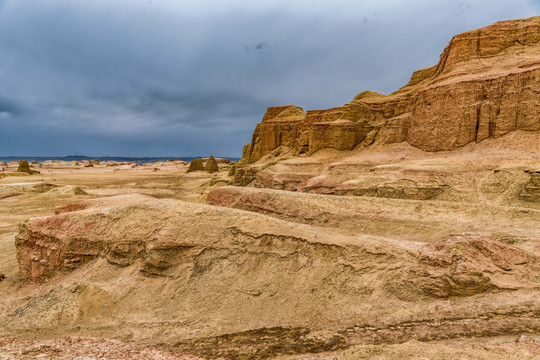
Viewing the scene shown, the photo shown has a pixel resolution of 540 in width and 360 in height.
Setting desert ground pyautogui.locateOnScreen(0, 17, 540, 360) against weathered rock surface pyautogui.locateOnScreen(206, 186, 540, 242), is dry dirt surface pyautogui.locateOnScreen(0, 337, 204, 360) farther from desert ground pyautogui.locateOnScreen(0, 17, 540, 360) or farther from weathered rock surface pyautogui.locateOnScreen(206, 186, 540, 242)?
weathered rock surface pyautogui.locateOnScreen(206, 186, 540, 242)

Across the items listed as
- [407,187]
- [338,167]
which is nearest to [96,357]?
[407,187]

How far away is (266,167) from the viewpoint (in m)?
26.6

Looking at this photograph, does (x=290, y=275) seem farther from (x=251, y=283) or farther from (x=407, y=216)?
(x=407, y=216)

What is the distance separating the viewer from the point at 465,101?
59.7 ft

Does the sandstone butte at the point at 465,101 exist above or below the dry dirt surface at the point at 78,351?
above

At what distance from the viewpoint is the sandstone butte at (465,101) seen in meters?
16.7

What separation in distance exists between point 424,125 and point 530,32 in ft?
28.9

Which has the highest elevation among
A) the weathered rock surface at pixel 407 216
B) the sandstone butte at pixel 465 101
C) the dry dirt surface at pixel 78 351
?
the sandstone butte at pixel 465 101

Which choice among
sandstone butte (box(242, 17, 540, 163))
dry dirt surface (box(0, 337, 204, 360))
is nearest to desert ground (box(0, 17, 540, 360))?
dry dirt surface (box(0, 337, 204, 360))

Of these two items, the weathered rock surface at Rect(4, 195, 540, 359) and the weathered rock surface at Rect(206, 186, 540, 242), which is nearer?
the weathered rock surface at Rect(4, 195, 540, 359)

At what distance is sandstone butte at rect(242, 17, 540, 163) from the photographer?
54.9 ft

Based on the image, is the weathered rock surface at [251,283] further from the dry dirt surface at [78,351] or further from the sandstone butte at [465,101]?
the sandstone butte at [465,101]

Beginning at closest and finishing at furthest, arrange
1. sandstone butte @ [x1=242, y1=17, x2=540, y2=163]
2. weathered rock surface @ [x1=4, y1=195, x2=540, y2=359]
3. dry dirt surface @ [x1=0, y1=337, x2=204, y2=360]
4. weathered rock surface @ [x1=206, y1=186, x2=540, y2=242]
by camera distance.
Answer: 1. dry dirt surface @ [x1=0, y1=337, x2=204, y2=360]
2. weathered rock surface @ [x1=4, y1=195, x2=540, y2=359]
3. weathered rock surface @ [x1=206, y1=186, x2=540, y2=242]
4. sandstone butte @ [x1=242, y1=17, x2=540, y2=163]

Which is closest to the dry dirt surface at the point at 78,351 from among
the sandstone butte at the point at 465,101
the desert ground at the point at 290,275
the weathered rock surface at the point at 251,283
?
Answer: the desert ground at the point at 290,275
